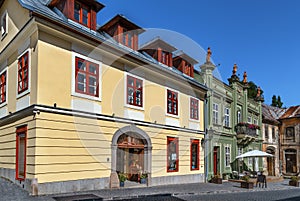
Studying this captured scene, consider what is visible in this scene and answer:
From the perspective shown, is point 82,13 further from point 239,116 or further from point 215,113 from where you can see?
point 239,116

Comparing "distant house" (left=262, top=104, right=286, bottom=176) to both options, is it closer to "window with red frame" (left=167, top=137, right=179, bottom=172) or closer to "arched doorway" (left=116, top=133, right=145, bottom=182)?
"window with red frame" (left=167, top=137, right=179, bottom=172)

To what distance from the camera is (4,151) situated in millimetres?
13836

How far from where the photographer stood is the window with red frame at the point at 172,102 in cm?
1841

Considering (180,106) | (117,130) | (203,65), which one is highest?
(203,65)

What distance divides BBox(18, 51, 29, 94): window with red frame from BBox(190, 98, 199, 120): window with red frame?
10.9m

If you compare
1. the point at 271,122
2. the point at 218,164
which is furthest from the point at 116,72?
the point at 271,122

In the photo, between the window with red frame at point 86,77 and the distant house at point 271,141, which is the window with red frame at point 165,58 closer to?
the window with red frame at point 86,77

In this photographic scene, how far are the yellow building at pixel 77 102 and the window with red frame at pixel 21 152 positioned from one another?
0.12 feet

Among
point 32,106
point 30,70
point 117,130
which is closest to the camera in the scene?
point 32,106

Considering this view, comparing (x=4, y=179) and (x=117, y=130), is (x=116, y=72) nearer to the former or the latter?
(x=117, y=130)

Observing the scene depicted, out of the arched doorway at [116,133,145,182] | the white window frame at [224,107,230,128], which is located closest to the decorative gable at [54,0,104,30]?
the arched doorway at [116,133,145,182]

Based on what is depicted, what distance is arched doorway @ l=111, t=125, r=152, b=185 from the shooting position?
51.0 feet

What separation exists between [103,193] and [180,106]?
8.58 metres

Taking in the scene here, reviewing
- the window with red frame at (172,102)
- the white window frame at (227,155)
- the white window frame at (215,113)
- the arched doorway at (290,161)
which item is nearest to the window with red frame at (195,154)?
the window with red frame at (172,102)
